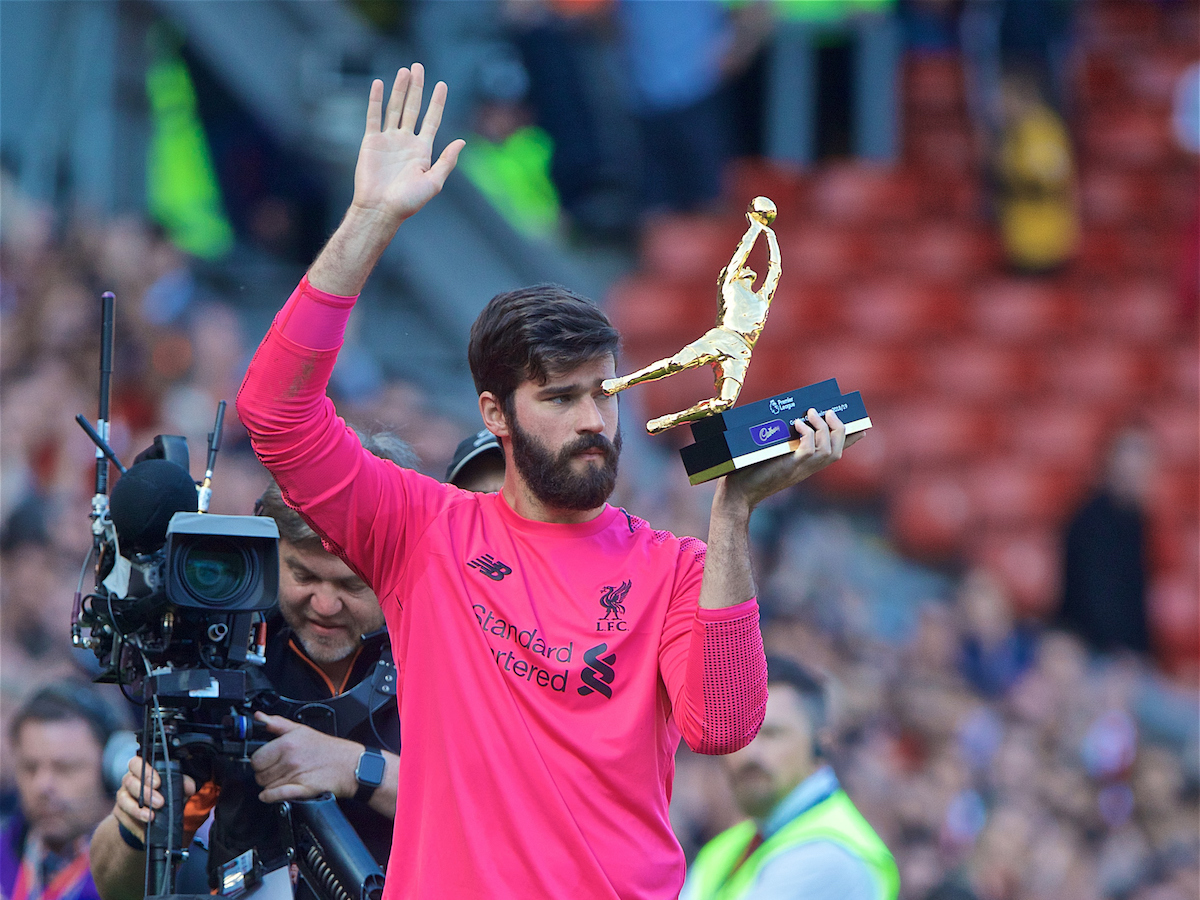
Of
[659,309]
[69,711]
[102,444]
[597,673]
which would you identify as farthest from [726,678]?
[659,309]

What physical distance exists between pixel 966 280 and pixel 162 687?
326 inches

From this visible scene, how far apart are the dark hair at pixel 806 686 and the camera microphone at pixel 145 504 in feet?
5.07

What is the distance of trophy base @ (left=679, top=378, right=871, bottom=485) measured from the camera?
2281 millimetres

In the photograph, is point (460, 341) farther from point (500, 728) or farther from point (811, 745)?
point (500, 728)

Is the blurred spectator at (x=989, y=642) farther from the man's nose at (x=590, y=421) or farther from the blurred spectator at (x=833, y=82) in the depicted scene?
the man's nose at (x=590, y=421)

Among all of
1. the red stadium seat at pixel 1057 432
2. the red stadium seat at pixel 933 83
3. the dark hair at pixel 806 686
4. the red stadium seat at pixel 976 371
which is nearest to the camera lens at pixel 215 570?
the dark hair at pixel 806 686

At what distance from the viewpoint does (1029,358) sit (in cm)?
973

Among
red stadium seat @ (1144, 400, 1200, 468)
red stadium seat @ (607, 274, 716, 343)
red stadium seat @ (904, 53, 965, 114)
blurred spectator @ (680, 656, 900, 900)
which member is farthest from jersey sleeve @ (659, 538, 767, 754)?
red stadium seat @ (904, 53, 965, 114)

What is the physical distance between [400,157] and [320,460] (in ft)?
1.59

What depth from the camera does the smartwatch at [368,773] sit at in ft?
9.43

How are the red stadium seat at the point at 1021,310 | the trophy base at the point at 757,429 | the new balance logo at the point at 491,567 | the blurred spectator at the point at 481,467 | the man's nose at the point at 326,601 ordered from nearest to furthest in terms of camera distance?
the trophy base at the point at 757,429 → the new balance logo at the point at 491,567 → the man's nose at the point at 326,601 → the blurred spectator at the point at 481,467 → the red stadium seat at the point at 1021,310

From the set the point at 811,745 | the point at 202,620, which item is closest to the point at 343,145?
the point at 811,745

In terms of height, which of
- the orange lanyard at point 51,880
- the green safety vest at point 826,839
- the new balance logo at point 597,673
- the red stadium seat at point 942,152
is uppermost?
the red stadium seat at point 942,152

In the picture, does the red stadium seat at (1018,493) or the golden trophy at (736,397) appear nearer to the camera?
the golden trophy at (736,397)
